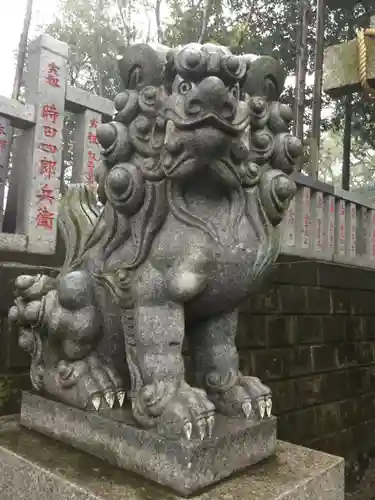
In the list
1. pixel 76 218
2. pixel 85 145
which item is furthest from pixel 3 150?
pixel 76 218

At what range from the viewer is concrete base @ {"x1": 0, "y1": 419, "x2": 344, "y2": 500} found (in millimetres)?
1007

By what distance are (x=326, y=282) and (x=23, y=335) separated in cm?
273

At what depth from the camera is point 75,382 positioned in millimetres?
1272

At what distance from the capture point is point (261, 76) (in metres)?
1.23

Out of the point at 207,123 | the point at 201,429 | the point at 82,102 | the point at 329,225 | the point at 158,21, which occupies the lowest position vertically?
the point at 201,429

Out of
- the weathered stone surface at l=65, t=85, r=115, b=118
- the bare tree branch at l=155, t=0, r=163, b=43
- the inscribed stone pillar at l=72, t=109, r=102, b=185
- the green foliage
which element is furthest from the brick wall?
the bare tree branch at l=155, t=0, r=163, b=43

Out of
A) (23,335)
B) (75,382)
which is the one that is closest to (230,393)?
(75,382)

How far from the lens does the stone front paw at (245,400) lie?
1216mm

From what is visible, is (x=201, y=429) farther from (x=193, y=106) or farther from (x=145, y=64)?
(x=145, y=64)

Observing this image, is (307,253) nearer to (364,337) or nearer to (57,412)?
(364,337)

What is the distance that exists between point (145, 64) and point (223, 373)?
2.70 feet

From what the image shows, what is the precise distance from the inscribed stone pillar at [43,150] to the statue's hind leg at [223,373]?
1.24 metres

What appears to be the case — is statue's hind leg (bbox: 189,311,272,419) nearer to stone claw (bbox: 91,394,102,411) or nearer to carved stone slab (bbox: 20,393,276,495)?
carved stone slab (bbox: 20,393,276,495)

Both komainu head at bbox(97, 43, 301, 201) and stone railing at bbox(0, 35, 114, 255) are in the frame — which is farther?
stone railing at bbox(0, 35, 114, 255)
